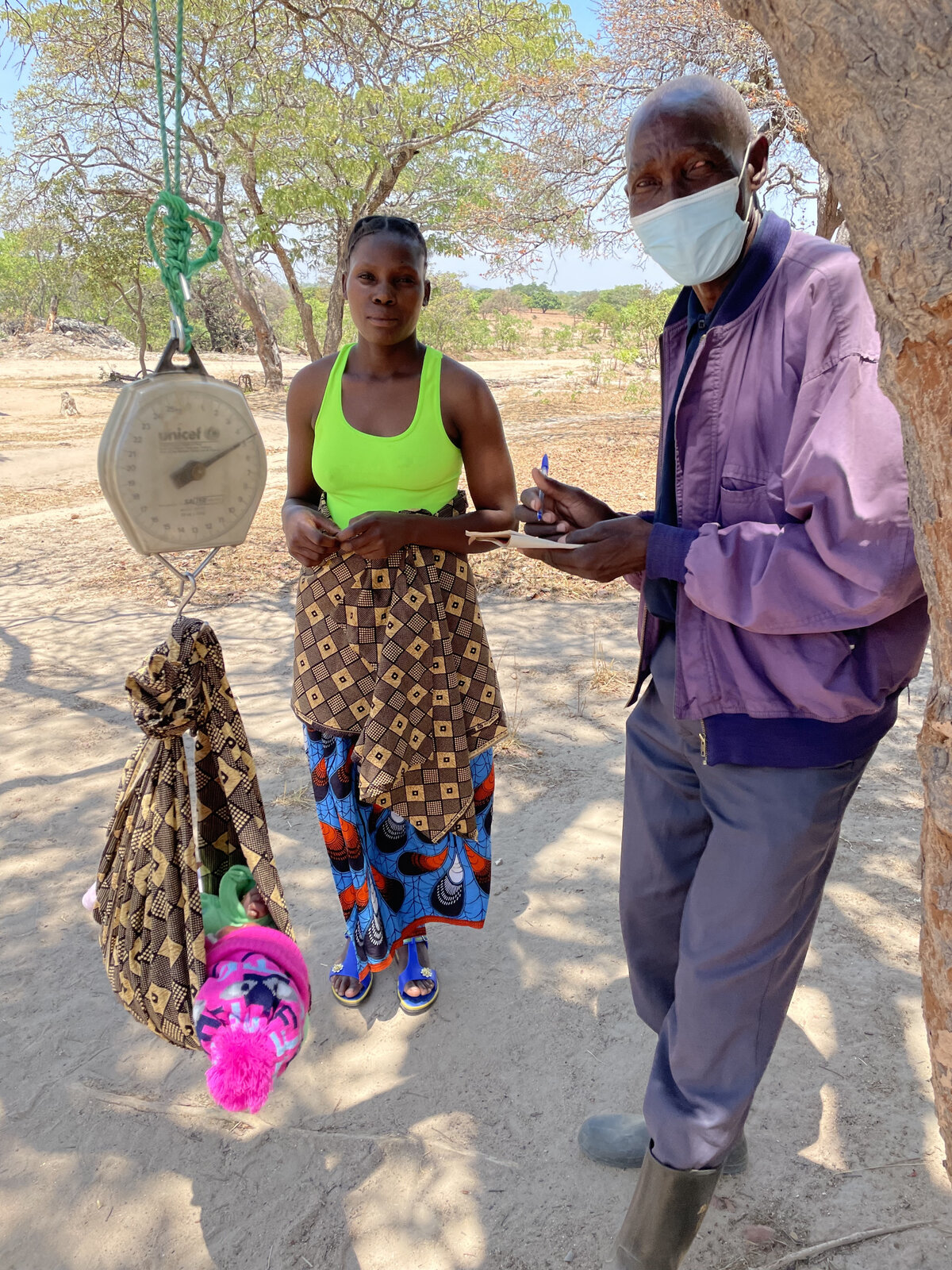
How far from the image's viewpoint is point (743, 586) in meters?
1.28

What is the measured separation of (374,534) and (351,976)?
47.3 inches

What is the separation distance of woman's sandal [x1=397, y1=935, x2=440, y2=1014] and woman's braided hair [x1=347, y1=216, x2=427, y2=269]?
1.73 meters

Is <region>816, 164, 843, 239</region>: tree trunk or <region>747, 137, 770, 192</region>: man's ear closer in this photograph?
<region>747, 137, 770, 192</region>: man's ear

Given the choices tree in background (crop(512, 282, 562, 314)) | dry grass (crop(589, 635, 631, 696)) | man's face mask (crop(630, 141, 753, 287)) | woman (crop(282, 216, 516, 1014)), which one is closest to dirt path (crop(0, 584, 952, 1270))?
woman (crop(282, 216, 516, 1014))

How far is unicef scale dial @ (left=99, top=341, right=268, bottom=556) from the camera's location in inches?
55.2

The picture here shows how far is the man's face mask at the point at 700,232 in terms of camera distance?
1.38 meters

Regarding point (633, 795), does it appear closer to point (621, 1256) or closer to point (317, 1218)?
point (621, 1256)

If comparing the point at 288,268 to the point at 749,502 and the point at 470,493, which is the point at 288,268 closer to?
the point at 470,493

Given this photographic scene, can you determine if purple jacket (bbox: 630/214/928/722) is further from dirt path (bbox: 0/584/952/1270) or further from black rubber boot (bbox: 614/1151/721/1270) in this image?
dirt path (bbox: 0/584/952/1270)

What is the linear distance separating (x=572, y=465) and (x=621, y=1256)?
8104 millimetres

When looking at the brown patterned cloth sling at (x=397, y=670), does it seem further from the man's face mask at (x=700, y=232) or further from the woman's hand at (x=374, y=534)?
the man's face mask at (x=700, y=232)

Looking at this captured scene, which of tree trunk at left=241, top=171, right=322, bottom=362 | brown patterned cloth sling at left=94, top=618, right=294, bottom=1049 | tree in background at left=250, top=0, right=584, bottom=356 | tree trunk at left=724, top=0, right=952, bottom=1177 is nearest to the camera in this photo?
tree trunk at left=724, top=0, right=952, bottom=1177

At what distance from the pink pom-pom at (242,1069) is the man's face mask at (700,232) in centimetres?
145

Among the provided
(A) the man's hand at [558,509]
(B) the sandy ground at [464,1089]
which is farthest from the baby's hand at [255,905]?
(A) the man's hand at [558,509]
